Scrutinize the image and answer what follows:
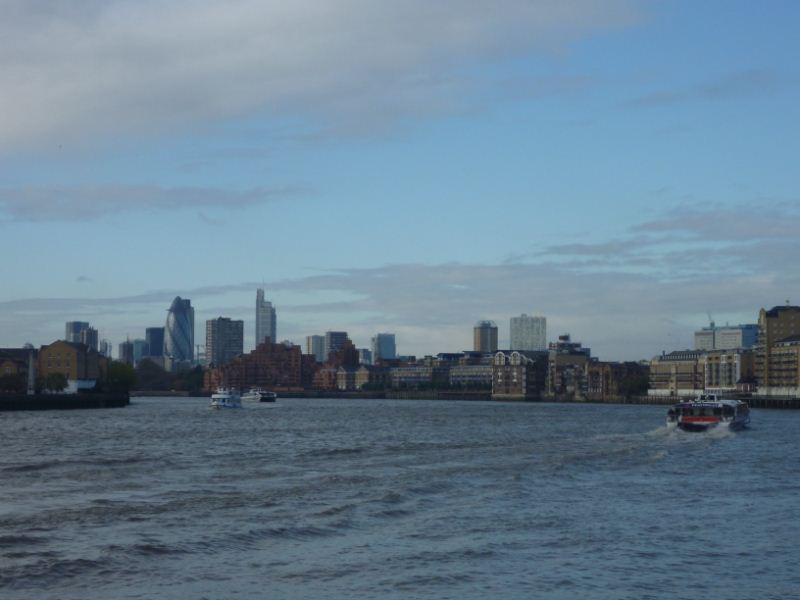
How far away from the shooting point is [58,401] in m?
172

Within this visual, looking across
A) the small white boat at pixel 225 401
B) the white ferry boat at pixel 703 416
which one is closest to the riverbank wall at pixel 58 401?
the small white boat at pixel 225 401

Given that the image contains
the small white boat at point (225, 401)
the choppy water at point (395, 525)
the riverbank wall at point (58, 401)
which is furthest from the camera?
the small white boat at point (225, 401)

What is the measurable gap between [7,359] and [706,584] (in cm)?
18528

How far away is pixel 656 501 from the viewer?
139 feet

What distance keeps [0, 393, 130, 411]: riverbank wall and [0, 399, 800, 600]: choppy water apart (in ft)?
329

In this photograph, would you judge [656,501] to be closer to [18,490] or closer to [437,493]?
[437,493]

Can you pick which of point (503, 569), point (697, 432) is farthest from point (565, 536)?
point (697, 432)

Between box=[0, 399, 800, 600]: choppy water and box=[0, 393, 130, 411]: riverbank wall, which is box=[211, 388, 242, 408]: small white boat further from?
box=[0, 399, 800, 600]: choppy water

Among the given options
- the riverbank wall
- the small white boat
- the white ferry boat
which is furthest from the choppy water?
the small white boat

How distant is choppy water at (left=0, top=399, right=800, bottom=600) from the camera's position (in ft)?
87.4

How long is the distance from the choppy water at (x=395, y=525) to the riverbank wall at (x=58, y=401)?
329 ft

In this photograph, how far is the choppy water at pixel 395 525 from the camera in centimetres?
2664

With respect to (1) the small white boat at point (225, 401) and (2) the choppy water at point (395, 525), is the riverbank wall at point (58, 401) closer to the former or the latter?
(1) the small white boat at point (225, 401)

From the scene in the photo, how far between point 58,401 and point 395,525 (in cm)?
14588
